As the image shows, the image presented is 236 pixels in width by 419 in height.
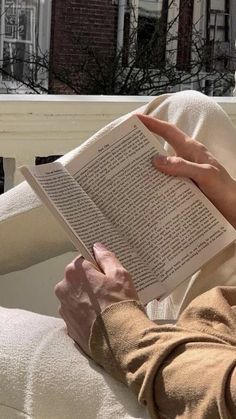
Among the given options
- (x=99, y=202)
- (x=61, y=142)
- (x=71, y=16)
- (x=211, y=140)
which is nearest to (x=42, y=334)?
(x=99, y=202)

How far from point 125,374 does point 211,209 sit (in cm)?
46

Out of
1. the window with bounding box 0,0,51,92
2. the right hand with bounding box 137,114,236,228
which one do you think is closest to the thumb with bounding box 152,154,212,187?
the right hand with bounding box 137,114,236,228

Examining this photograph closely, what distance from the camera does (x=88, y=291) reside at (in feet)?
4.32

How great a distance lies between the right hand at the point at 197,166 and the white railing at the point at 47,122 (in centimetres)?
86

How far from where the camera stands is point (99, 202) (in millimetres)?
1501

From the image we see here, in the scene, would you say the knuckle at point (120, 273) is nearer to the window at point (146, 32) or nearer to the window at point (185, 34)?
the window at point (146, 32)

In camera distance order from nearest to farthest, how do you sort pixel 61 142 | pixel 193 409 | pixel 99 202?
pixel 193 409, pixel 99 202, pixel 61 142

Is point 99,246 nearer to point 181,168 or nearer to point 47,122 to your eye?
point 181,168

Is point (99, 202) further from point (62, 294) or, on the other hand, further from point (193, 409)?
point (193, 409)

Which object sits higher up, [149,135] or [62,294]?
[149,135]

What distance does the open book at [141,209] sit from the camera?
146 centimetres

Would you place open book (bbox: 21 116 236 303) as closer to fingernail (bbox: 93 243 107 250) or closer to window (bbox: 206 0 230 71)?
fingernail (bbox: 93 243 107 250)

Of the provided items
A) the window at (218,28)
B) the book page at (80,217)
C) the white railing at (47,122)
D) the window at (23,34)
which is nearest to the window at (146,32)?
the window at (218,28)

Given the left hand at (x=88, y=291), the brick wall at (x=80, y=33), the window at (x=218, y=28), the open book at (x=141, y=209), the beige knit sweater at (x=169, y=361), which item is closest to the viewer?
the beige knit sweater at (x=169, y=361)
